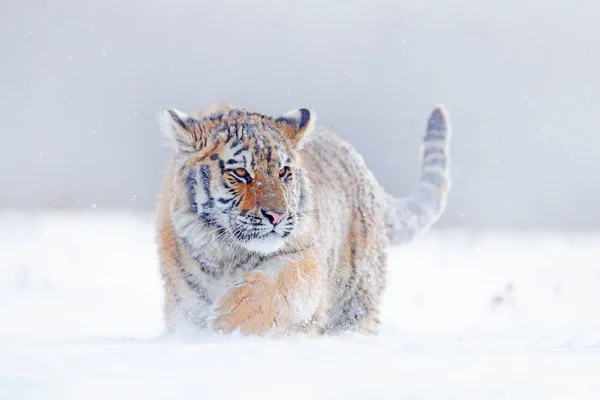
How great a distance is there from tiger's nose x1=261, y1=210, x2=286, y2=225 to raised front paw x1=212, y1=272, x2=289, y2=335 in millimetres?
303

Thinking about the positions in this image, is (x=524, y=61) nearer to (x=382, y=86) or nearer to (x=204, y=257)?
(x=382, y=86)

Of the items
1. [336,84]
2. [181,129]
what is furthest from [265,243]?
[336,84]

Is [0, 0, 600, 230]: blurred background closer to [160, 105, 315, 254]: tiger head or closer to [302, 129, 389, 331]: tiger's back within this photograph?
[302, 129, 389, 331]: tiger's back

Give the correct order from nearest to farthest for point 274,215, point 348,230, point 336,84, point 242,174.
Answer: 1. point 274,215
2. point 242,174
3. point 348,230
4. point 336,84

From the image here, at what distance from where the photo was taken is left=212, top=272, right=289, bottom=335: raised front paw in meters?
4.64

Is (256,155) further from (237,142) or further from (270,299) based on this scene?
(270,299)

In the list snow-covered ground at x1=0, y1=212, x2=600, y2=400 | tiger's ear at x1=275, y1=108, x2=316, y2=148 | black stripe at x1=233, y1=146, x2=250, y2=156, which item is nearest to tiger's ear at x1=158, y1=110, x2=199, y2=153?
black stripe at x1=233, y1=146, x2=250, y2=156

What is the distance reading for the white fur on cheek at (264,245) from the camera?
15.5ft

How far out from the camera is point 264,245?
4.72 metres

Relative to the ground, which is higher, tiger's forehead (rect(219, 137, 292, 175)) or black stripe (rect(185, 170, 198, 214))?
tiger's forehead (rect(219, 137, 292, 175))

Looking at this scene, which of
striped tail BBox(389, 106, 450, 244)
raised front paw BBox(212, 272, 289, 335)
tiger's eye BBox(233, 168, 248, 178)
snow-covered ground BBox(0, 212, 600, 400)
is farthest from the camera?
striped tail BBox(389, 106, 450, 244)

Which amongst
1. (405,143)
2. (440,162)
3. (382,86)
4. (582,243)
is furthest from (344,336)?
(382,86)

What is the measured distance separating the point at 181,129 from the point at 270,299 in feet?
3.51

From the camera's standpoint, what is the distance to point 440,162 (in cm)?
723
